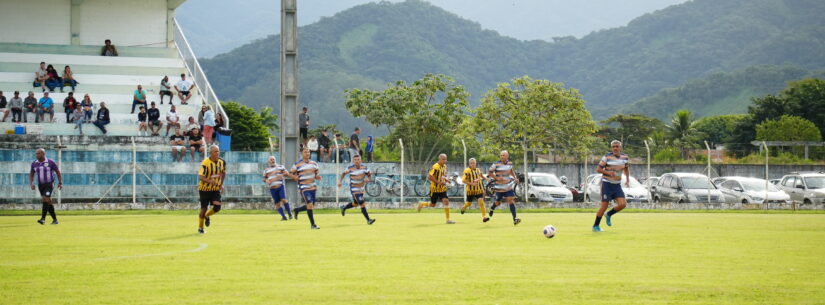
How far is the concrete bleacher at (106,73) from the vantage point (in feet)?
133

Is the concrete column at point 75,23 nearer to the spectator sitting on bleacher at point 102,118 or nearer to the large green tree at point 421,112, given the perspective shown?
the spectator sitting on bleacher at point 102,118

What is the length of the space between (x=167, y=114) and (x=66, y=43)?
15.1 m

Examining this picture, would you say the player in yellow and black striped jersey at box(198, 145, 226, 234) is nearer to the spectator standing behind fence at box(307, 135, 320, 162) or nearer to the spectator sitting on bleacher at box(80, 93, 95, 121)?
the spectator standing behind fence at box(307, 135, 320, 162)

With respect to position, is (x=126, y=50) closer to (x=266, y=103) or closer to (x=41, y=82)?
(x=41, y=82)

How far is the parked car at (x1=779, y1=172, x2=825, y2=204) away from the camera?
38312 millimetres

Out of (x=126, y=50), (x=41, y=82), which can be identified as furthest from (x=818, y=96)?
(x=41, y=82)

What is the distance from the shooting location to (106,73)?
44.6 meters

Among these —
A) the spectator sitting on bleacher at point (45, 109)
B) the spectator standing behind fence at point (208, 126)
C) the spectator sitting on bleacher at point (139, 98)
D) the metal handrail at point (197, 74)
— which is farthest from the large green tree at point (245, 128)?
the spectator standing behind fence at point (208, 126)

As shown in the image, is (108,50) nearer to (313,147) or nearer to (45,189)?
(313,147)

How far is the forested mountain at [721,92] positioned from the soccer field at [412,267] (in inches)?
6503

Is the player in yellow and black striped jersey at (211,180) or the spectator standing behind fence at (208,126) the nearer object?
the player in yellow and black striped jersey at (211,180)

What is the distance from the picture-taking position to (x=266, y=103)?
7539 inches

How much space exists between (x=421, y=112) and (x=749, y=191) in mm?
38704

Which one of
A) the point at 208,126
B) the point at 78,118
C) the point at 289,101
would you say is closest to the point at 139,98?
the point at 78,118
